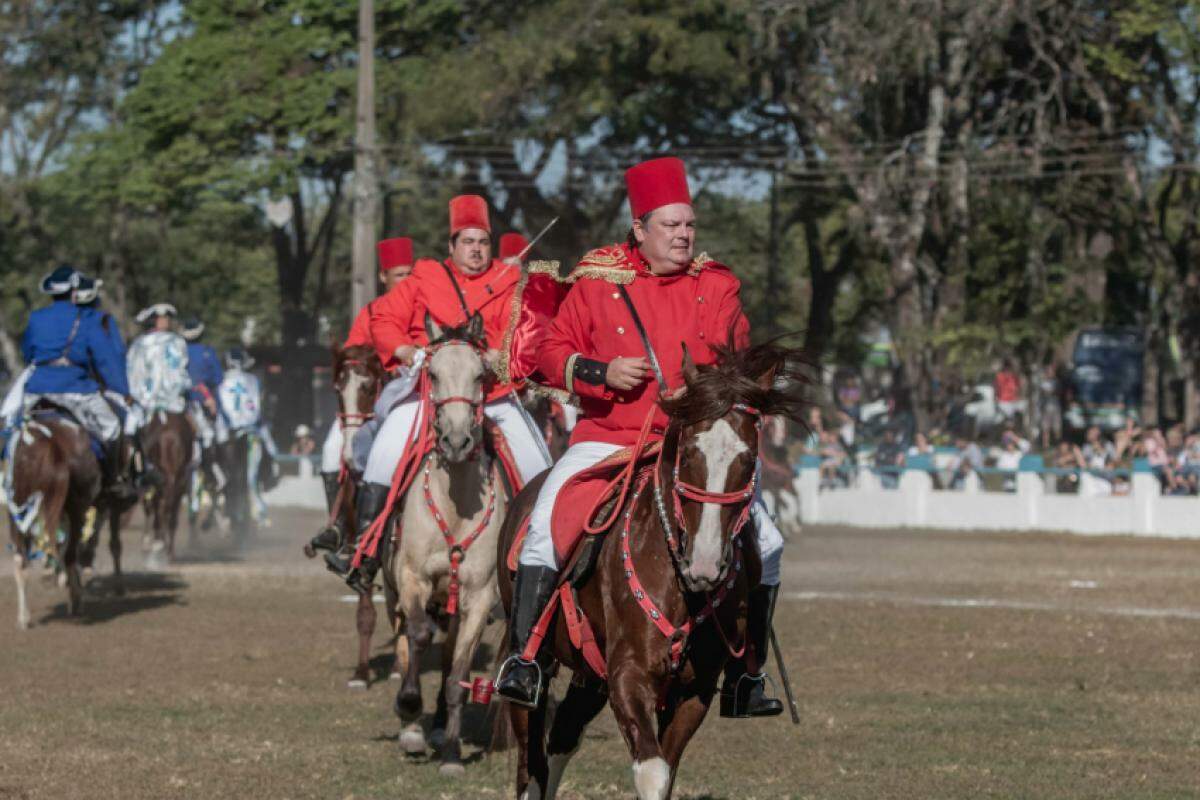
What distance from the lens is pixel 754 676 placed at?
7.58 meters

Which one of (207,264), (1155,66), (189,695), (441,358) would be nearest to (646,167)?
(441,358)

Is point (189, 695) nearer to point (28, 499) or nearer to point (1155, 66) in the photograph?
point (28, 499)

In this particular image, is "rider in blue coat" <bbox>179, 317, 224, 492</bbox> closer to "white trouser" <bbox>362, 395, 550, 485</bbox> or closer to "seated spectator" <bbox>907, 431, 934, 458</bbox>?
"seated spectator" <bbox>907, 431, 934, 458</bbox>

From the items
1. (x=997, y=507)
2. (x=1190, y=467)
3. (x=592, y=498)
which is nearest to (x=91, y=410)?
(x=592, y=498)

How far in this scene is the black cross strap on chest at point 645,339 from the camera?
7443mm

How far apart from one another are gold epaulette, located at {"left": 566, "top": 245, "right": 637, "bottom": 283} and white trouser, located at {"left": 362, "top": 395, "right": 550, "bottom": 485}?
3210mm

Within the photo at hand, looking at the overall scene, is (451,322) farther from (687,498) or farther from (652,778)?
(652,778)

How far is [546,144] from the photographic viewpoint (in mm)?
45750

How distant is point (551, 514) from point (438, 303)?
4.46m

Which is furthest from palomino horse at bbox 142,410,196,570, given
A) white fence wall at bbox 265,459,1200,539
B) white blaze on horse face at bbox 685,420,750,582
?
white blaze on horse face at bbox 685,420,750,582

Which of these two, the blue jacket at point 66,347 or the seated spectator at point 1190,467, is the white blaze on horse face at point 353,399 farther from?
the seated spectator at point 1190,467

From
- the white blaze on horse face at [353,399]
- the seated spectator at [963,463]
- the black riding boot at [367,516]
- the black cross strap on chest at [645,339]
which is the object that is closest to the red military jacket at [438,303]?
the black riding boot at [367,516]

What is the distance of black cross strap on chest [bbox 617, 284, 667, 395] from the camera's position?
7443mm

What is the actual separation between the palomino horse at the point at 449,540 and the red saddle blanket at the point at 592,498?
2776 mm
